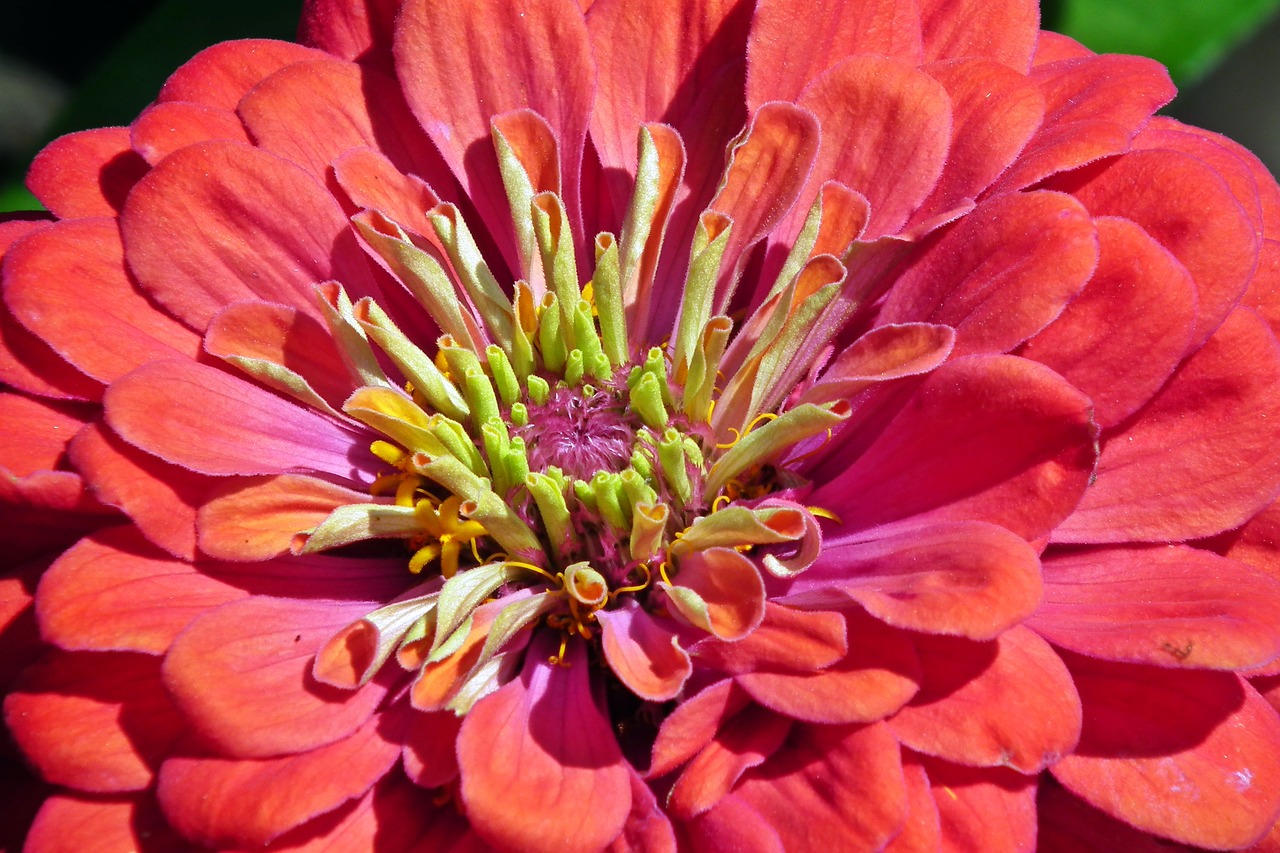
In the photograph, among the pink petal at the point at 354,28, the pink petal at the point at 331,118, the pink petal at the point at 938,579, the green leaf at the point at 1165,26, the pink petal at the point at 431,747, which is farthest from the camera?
the green leaf at the point at 1165,26

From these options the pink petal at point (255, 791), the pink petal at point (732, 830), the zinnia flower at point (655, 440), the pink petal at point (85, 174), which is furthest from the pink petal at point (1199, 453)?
the pink petal at point (85, 174)

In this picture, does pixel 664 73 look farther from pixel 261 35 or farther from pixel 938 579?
pixel 261 35

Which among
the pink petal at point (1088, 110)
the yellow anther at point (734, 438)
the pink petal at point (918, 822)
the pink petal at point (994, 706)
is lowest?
the pink petal at point (918, 822)

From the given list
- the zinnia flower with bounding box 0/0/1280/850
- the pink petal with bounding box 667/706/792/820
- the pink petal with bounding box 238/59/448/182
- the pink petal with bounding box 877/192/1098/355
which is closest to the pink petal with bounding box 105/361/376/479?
the zinnia flower with bounding box 0/0/1280/850

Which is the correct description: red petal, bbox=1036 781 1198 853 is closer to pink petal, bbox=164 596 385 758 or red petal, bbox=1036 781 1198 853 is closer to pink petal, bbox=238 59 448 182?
pink petal, bbox=164 596 385 758

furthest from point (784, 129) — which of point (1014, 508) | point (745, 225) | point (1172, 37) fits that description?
point (1172, 37)

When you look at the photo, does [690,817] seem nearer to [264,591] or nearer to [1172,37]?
[264,591]

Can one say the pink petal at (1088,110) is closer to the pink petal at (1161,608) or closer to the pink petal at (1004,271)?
the pink petal at (1004,271)
